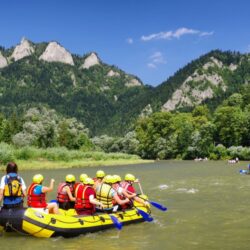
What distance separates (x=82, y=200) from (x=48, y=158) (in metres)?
42.5

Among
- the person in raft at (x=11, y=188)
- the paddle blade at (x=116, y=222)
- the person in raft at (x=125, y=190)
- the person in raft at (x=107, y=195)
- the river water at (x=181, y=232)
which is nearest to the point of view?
the river water at (x=181, y=232)

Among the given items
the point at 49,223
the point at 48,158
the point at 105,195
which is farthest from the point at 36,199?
the point at 48,158

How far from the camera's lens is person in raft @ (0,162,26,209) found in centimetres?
1260

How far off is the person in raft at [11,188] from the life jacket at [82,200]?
90.8 inches

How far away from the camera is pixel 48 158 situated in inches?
2208

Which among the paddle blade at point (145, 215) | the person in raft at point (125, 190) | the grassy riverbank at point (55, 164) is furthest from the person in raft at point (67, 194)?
the grassy riverbank at point (55, 164)

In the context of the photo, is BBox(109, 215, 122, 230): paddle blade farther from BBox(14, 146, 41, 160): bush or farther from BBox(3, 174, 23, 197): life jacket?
BBox(14, 146, 41, 160): bush

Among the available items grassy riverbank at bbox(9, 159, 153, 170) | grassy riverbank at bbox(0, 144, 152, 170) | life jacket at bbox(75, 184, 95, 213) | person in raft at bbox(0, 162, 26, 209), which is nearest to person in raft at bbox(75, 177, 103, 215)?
life jacket at bbox(75, 184, 95, 213)

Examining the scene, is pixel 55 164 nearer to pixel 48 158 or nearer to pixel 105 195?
pixel 48 158

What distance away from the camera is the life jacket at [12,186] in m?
12.6

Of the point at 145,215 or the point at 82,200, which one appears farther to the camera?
the point at 145,215

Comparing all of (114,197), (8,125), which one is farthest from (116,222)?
(8,125)

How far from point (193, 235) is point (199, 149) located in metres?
69.7

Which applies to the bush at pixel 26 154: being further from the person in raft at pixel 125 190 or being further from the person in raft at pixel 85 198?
the person in raft at pixel 85 198
